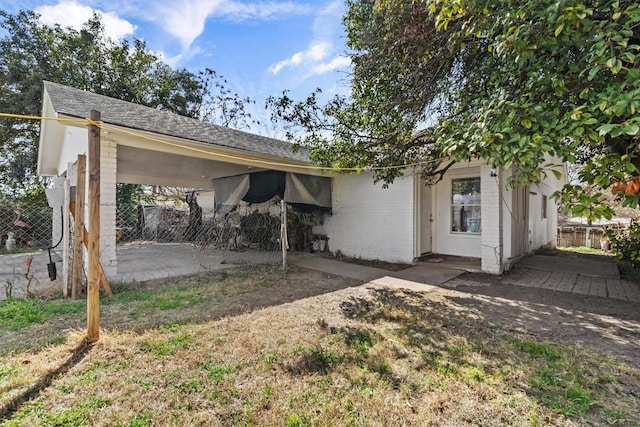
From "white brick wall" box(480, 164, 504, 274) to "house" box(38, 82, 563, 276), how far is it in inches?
0.9

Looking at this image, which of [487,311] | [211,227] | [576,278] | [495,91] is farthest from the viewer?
[211,227]

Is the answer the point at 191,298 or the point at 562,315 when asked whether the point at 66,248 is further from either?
the point at 562,315

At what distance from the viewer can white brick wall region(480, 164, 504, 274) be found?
642 centimetres

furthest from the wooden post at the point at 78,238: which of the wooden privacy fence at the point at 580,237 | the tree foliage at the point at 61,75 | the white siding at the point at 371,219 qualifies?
the wooden privacy fence at the point at 580,237

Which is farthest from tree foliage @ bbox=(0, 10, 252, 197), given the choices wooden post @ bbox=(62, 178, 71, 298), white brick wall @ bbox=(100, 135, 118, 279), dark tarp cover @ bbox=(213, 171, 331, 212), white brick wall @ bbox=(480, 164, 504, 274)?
white brick wall @ bbox=(480, 164, 504, 274)

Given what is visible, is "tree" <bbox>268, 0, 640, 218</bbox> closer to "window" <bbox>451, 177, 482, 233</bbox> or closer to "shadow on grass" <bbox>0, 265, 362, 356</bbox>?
"window" <bbox>451, 177, 482, 233</bbox>

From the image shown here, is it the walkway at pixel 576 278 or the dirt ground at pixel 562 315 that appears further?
the walkway at pixel 576 278

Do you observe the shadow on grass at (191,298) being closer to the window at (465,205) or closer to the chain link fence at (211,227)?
the chain link fence at (211,227)

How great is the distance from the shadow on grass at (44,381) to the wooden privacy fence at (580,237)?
17.5 m

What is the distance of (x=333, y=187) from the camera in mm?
9328

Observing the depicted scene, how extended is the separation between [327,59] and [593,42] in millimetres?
5148

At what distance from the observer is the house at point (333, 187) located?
5.51 meters

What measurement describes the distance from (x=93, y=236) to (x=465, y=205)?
8.12 meters

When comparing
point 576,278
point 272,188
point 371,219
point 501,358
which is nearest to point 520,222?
point 576,278
